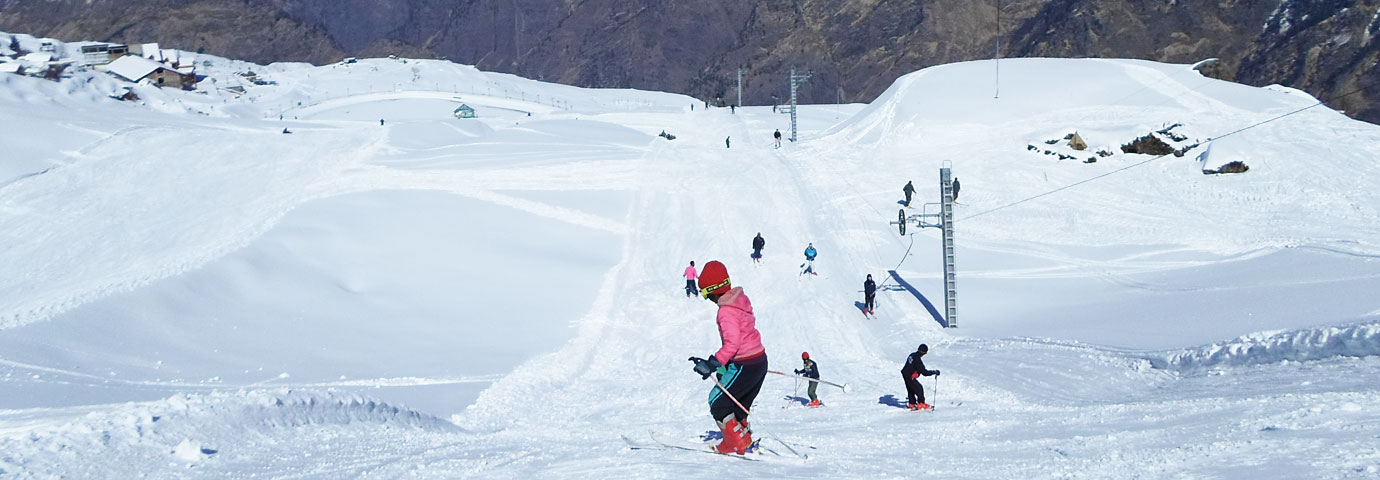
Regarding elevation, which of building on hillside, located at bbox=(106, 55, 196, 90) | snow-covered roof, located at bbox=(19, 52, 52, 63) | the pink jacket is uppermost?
snow-covered roof, located at bbox=(19, 52, 52, 63)

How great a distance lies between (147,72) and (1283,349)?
88.3 metres

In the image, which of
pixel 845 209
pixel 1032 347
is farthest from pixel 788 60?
pixel 1032 347

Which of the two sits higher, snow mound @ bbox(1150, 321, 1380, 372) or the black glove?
the black glove

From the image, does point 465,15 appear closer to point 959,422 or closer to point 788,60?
point 788,60

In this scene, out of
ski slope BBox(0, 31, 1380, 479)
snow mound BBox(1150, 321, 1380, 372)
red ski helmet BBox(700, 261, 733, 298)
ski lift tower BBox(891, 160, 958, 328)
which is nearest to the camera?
red ski helmet BBox(700, 261, 733, 298)

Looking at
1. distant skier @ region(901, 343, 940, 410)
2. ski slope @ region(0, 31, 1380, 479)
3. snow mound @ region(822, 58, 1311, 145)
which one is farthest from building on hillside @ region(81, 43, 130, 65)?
distant skier @ region(901, 343, 940, 410)

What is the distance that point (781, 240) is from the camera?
25.9m

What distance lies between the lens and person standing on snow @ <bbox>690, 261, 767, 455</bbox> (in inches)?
234

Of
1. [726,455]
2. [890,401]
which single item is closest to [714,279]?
[726,455]

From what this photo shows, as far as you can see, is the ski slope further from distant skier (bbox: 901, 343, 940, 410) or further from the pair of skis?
distant skier (bbox: 901, 343, 940, 410)

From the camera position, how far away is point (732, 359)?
6156 mm

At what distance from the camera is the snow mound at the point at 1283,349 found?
896cm

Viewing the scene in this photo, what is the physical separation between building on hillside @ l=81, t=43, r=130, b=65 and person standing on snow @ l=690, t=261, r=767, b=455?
100.0m

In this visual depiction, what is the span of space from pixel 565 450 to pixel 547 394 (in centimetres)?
605
